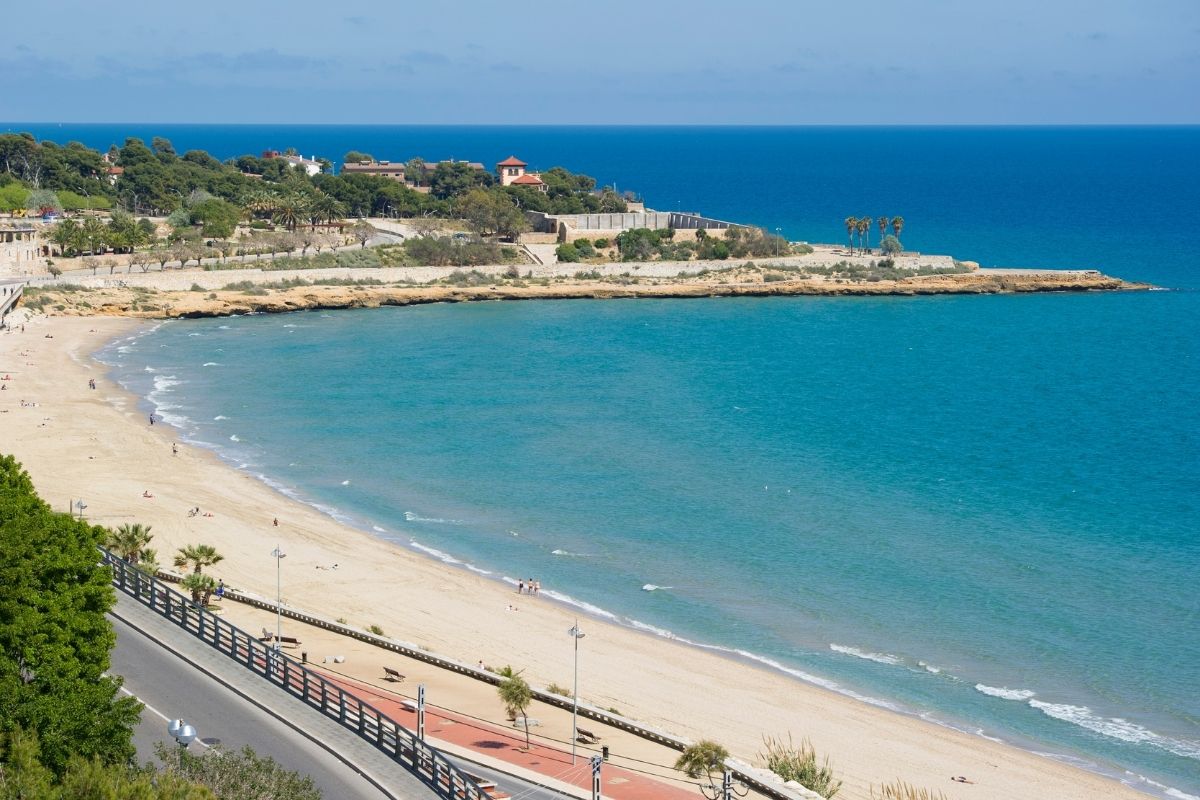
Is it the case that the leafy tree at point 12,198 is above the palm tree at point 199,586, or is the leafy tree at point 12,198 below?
above

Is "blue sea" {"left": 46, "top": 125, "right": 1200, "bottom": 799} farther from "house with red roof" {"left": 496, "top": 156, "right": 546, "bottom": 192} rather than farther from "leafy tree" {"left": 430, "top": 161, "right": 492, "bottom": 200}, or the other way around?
"leafy tree" {"left": 430, "top": 161, "right": 492, "bottom": 200}

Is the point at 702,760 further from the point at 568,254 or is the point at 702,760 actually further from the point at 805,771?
the point at 568,254

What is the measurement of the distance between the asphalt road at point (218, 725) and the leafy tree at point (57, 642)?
117 cm

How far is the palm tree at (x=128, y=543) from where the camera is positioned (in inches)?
1099

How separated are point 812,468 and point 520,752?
24.3m

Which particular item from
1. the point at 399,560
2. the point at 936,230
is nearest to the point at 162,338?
the point at 399,560

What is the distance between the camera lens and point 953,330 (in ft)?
248

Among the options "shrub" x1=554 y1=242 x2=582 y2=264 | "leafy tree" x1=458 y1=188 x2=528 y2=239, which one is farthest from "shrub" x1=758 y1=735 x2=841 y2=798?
"leafy tree" x1=458 y1=188 x2=528 y2=239

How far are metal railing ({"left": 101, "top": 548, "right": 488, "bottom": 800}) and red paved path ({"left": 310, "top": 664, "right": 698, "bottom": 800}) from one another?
138cm

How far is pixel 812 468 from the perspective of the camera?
143 ft

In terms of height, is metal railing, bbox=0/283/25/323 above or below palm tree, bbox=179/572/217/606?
above

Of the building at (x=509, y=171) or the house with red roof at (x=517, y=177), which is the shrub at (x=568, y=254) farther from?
the building at (x=509, y=171)

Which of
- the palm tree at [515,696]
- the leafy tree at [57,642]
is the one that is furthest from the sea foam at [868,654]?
the leafy tree at [57,642]

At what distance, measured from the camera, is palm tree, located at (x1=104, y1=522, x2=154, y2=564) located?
1099 inches
